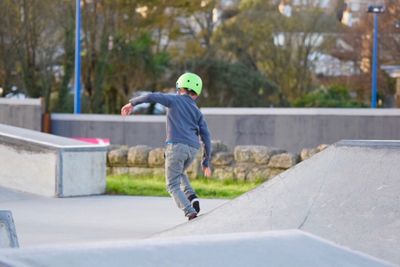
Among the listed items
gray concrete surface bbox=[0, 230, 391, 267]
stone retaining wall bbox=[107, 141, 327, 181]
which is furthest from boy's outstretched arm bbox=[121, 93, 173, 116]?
stone retaining wall bbox=[107, 141, 327, 181]

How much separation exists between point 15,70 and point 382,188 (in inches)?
1535

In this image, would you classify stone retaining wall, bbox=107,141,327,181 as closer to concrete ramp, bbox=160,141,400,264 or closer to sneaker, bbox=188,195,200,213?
sneaker, bbox=188,195,200,213

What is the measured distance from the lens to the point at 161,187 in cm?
1744

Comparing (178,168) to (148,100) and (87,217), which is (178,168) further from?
(87,217)

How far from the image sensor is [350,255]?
24.5 feet

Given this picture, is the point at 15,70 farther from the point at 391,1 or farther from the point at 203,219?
the point at 203,219

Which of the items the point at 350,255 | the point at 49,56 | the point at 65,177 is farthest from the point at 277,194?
the point at 49,56

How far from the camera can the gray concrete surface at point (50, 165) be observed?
15.5 m

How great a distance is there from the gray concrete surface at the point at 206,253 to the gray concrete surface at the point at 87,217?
2.88 meters

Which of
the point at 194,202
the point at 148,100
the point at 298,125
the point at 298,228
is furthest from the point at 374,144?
the point at 298,125

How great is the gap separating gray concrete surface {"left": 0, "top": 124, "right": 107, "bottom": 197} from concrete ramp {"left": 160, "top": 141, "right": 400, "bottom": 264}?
6483 mm

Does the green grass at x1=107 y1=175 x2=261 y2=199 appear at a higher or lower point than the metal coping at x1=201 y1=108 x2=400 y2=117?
lower

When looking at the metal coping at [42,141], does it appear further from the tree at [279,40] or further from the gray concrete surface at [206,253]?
the tree at [279,40]

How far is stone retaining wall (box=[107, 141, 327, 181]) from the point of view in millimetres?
18812
